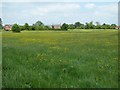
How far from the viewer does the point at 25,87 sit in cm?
627

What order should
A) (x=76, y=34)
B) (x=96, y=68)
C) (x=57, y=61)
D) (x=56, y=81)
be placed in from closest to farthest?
(x=56, y=81) < (x=96, y=68) < (x=57, y=61) < (x=76, y=34)

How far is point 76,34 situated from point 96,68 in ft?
47.0

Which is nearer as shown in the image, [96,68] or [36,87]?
[36,87]

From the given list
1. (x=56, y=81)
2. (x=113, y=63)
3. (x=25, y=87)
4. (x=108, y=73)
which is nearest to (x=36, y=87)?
(x=25, y=87)

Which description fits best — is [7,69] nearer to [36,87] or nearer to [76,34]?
[36,87]

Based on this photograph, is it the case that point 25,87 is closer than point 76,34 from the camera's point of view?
Yes

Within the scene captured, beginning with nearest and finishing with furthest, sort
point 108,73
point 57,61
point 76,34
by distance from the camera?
point 108,73 < point 57,61 < point 76,34

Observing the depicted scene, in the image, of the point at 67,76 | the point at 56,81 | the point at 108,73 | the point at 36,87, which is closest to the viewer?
the point at 36,87

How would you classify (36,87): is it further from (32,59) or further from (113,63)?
(113,63)

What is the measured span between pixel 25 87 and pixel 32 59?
2.94 m

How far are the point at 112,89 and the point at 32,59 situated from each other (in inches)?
142

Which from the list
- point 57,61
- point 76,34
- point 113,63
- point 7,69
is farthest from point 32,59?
point 76,34

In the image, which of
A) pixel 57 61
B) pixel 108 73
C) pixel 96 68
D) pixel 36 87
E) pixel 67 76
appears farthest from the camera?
pixel 57 61

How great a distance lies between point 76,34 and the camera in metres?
22.5
